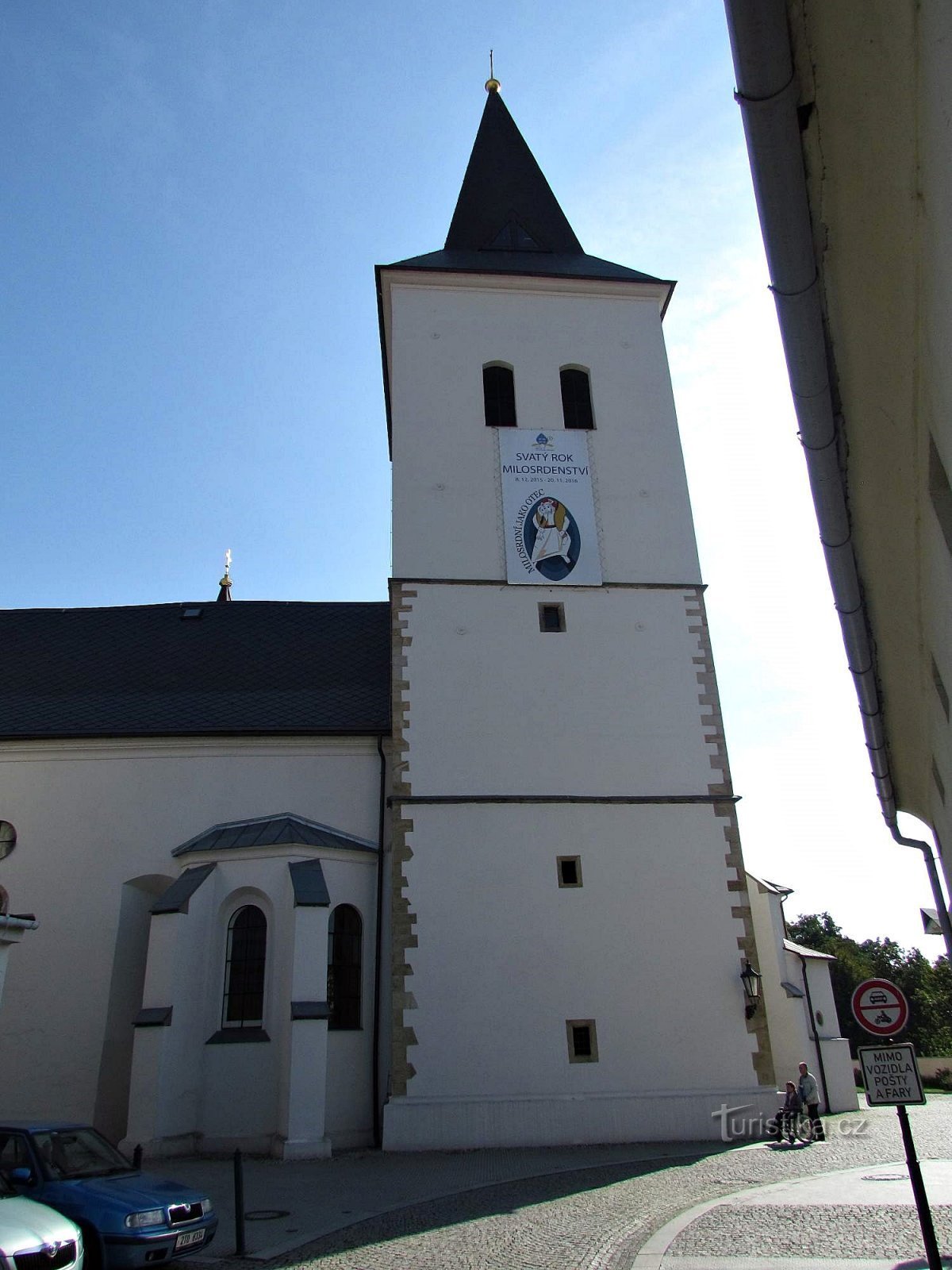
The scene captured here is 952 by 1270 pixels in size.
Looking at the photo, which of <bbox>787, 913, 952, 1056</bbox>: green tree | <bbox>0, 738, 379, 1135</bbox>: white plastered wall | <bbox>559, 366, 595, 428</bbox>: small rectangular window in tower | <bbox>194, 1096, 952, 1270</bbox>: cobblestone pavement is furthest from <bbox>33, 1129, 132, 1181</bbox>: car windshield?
<bbox>787, 913, 952, 1056</bbox>: green tree

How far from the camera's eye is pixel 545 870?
14.5m

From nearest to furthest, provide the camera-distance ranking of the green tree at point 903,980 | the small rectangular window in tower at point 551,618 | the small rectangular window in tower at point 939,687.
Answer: the small rectangular window in tower at point 939,687, the small rectangular window in tower at point 551,618, the green tree at point 903,980

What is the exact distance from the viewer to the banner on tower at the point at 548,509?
16.8 metres

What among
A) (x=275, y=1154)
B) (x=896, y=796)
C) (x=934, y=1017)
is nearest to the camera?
(x=896, y=796)

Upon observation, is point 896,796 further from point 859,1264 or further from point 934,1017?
point 934,1017

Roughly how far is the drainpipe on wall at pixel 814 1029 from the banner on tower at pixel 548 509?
34.1 feet

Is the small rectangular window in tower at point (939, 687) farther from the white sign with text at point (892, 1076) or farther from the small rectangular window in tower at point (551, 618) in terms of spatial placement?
the small rectangular window in tower at point (551, 618)

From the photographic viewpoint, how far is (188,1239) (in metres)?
6.80

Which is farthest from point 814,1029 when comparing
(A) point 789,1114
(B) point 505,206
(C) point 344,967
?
(B) point 505,206

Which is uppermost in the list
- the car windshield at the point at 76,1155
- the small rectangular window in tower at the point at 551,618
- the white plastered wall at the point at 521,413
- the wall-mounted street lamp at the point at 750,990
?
the white plastered wall at the point at 521,413

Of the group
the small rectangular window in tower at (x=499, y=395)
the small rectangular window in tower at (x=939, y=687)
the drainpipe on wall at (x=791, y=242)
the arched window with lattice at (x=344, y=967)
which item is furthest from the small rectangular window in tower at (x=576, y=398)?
the drainpipe on wall at (x=791, y=242)

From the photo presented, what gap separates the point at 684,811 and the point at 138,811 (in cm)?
902

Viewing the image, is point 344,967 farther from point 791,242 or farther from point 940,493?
point 791,242

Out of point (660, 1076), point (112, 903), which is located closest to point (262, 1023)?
point (112, 903)
